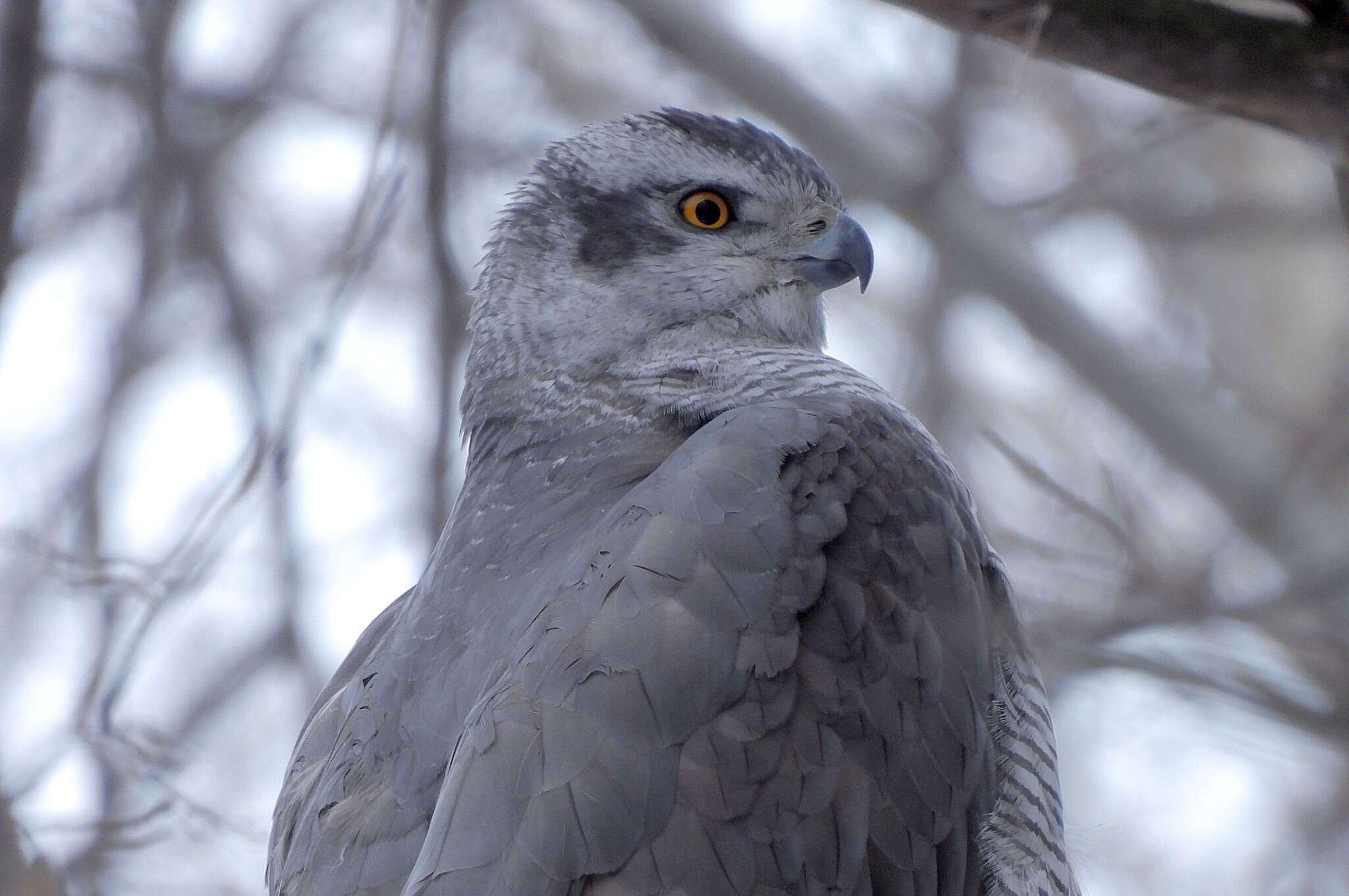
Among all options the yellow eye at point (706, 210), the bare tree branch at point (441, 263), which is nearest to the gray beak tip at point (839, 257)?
the yellow eye at point (706, 210)

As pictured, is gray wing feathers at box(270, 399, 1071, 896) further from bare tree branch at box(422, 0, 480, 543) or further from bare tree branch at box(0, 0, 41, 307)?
bare tree branch at box(422, 0, 480, 543)

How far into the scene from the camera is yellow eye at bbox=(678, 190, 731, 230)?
3662 millimetres

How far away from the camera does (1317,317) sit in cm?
1284

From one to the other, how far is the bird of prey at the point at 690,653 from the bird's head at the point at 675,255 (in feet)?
0.03

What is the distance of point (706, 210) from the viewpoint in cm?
367

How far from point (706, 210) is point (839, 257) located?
365mm

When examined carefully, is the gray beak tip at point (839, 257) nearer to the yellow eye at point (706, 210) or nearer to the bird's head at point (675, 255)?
the bird's head at point (675, 255)

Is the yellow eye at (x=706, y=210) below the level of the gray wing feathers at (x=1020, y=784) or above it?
above

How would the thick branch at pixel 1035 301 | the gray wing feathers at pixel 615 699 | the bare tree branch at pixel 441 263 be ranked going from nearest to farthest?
the gray wing feathers at pixel 615 699, the bare tree branch at pixel 441 263, the thick branch at pixel 1035 301

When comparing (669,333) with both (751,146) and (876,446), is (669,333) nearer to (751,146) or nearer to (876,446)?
(751,146)

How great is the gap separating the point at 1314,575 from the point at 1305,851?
4.21m

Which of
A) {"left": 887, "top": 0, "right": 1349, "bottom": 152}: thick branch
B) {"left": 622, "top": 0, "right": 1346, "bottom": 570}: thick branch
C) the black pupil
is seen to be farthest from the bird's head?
{"left": 622, "top": 0, "right": 1346, "bottom": 570}: thick branch

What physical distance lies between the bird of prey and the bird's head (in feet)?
0.03

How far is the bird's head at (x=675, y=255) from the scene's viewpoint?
360 centimetres
